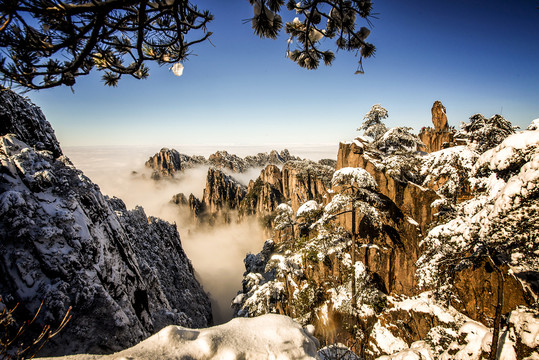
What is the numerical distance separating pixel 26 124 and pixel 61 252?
7.90m

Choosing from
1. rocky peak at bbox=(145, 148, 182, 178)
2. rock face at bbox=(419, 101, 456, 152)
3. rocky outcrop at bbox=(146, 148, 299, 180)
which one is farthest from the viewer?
rocky peak at bbox=(145, 148, 182, 178)

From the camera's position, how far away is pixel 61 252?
334 inches

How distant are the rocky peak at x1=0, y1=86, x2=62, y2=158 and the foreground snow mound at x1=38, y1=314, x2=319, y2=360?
13011 millimetres

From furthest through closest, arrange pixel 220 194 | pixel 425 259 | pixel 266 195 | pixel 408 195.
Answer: pixel 220 194 < pixel 266 195 < pixel 408 195 < pixel 425 259

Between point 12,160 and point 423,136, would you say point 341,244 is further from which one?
point 423,136

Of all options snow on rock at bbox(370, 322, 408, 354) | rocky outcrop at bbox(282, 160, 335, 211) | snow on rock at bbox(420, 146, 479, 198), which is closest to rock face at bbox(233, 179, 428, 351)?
snow on rock at bbox(370, 322, 408, 354)

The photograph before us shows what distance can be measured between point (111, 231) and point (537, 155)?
17.8 m

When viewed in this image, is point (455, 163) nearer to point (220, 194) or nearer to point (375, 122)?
point (375, 122)

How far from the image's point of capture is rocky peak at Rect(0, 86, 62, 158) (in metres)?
9.43

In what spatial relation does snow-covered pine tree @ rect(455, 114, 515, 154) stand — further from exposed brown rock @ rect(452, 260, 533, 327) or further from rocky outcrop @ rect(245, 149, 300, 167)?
rocky outcrop @ rect(245, 149, 300, 167)

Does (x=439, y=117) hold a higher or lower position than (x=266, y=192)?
higher

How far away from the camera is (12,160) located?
8789mm

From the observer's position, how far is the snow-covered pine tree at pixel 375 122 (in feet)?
45.9

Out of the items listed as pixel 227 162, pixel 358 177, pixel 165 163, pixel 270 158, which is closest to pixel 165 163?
pixel 165 163
